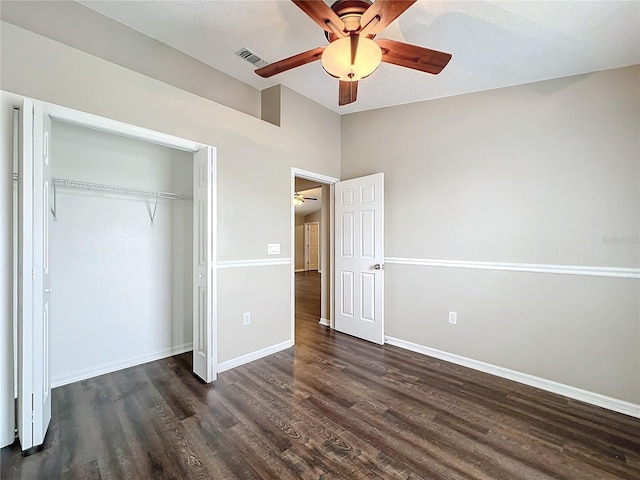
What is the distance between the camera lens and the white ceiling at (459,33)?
1.84 m

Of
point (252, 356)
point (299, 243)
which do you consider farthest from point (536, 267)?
point (299, 243)

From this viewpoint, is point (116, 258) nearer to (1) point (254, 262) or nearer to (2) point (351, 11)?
(1) point (254, 262)

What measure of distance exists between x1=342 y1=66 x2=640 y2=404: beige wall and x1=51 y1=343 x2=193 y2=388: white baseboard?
2449 millimetres

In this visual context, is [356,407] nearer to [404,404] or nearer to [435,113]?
[404,404]

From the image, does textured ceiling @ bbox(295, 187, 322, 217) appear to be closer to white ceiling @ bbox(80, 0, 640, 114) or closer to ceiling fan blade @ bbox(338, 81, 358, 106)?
white ceiling @ bbox(80, 0, 640, 114)

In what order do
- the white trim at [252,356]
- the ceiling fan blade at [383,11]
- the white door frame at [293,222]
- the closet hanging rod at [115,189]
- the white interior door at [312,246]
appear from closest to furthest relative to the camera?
the ceiling fan blade at [383,11] → the closet hanging rod at [115,189] → the white trim at [252,356] → the white door frame at [293,222] → the white interior door at [312,246]

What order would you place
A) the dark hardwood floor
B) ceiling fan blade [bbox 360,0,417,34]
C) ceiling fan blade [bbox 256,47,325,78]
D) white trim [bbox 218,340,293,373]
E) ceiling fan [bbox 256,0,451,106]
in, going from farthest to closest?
1. white trim [bbox 218,340,293,373]
2. ceiling fan blade [bbox 256,47,325,78]
3. the dark hardwood floor
4. ceiling fan [bbox 256,0,451,106]
5. ceiling fan blade [bbox 360,0,417,34]

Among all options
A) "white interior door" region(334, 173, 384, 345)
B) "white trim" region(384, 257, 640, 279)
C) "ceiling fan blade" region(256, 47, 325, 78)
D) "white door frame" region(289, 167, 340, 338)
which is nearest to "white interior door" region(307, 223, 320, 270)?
"white door frame" region(289, 167, 340, 338)

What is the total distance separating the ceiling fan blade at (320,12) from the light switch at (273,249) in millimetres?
2080

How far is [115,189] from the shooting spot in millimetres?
2641

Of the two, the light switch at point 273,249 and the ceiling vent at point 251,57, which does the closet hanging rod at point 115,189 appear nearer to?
the light switch at point 273,249

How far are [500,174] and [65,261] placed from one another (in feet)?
13.1

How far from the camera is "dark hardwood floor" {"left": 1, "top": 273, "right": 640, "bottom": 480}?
5.26 feet

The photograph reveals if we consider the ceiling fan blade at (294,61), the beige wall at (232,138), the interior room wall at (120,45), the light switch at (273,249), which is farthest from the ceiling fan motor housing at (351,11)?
the light switch at (273,249)
